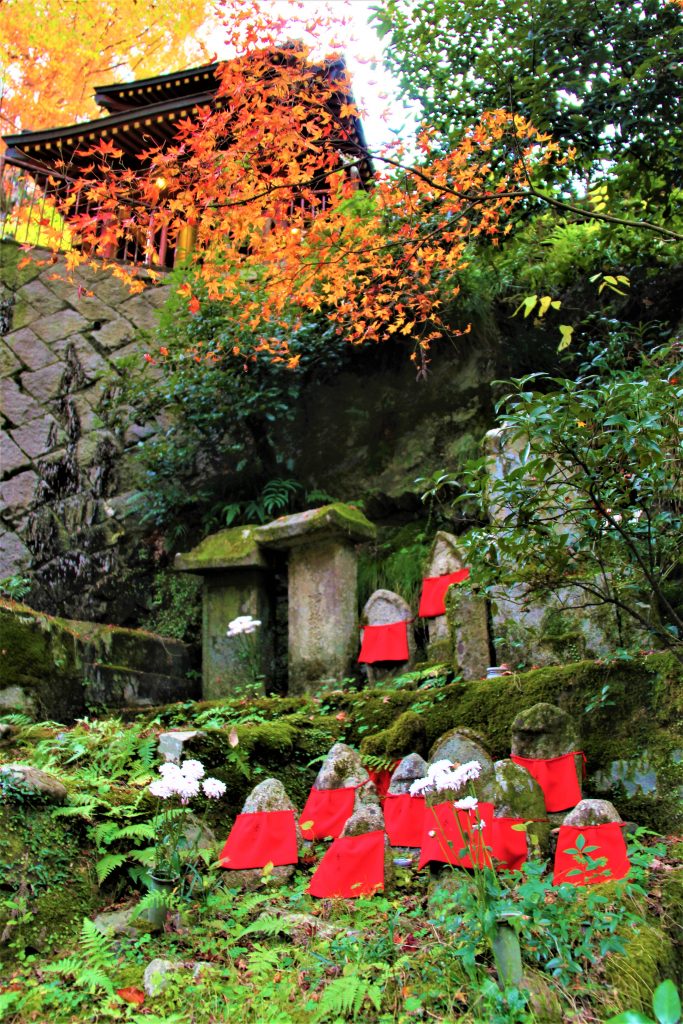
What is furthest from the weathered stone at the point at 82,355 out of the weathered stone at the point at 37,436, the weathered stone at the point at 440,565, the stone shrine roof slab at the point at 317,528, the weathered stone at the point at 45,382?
the weathered stone at the point at 440,565

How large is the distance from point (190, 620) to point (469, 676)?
4.65 m

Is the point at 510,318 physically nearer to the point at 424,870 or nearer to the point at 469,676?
the point at 469,676

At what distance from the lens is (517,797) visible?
3562 millimetres

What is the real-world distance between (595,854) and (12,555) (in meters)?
9.64

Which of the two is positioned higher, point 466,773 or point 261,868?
point 466,773

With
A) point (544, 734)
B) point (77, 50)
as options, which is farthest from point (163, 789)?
point (77, 50)

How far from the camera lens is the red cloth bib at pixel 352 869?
11.3 feet

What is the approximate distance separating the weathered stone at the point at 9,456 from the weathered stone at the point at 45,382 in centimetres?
79

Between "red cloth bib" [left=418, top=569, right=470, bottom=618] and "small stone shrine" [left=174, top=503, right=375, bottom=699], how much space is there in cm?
70

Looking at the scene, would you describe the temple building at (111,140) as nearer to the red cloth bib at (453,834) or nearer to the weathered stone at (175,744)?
the weathered stone at (175,744)

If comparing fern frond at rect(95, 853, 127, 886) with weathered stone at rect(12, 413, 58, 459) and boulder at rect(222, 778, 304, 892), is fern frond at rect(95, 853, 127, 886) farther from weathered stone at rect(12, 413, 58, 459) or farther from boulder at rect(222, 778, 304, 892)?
weathered stone at rect(12, 413, 58, 459)

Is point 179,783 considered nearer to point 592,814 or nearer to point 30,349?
point 592,814

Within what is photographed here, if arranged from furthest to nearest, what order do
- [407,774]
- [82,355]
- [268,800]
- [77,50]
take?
1. [77,50]
2. [82,355]
3. [407,774]
4. [268,800]

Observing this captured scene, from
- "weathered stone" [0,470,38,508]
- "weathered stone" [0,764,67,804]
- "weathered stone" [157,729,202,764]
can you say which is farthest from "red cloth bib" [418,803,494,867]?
"weathered stone" [0,470,38,508]
